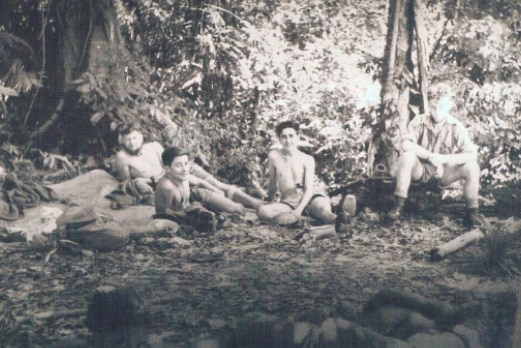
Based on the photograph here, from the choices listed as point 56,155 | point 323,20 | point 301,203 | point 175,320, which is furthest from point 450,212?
point 56,155

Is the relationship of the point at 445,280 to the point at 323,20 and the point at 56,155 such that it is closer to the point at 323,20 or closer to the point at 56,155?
the point at 323,20

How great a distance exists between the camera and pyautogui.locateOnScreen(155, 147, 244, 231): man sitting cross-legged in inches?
164

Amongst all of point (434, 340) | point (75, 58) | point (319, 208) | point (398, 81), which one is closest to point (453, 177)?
point (398, 81)

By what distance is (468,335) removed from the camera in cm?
422

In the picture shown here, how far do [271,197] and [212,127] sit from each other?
0.61 meters

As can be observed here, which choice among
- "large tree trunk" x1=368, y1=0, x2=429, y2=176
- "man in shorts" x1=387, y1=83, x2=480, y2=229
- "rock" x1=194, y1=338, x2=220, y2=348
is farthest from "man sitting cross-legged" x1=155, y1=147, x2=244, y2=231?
"man in shorts" x1=387, y1=83, x2=480, y2=229

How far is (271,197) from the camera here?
14.1 ft

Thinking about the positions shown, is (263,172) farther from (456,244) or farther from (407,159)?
(456,244)

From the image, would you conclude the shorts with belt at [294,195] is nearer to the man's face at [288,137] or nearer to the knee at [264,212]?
the knee at [264,212]

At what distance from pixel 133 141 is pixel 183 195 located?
477 mm

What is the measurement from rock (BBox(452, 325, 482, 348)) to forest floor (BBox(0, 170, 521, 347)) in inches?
4.1

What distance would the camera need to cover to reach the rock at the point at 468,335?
13.8 ft

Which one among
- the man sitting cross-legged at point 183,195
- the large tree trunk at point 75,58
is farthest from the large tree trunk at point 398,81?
the large tree trunk at point 75,58

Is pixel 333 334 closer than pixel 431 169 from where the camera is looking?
Yes
